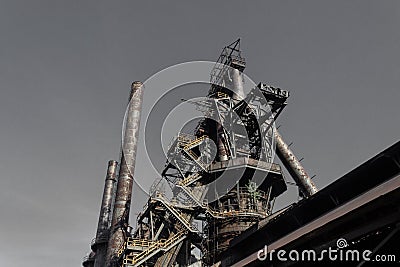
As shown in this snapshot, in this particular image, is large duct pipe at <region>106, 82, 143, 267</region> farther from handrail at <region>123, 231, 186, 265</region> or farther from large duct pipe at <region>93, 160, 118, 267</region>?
handrail at <region>123, 231, 186, 265</region>

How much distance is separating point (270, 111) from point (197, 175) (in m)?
8.28

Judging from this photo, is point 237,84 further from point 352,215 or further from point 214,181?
point 352,215

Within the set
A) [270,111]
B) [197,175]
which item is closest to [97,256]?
[197,175]

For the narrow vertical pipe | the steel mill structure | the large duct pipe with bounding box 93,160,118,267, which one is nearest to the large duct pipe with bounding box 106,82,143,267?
the steel mill structure

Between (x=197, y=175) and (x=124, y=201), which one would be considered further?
(x=124, y=201)

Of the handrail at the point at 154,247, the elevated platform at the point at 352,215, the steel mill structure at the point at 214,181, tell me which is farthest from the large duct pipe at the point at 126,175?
the elevated platform at the point at 352,215

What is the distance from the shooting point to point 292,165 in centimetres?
3294

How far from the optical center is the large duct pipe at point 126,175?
109 feet

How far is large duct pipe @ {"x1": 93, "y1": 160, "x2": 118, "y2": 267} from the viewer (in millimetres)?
40109

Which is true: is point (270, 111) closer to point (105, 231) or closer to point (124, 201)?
point (124, 201)

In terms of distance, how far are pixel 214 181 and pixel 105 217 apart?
22445mm

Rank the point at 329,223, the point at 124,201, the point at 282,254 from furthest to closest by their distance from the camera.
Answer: the point at 124,201 < the point at 282,254 < the point at 329,223

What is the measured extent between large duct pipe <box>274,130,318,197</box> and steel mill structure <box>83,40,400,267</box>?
0.08m

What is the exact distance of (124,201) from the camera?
36125 mm
